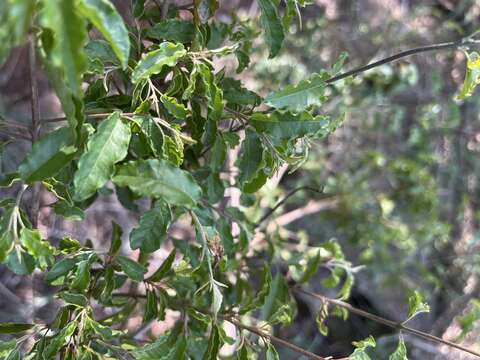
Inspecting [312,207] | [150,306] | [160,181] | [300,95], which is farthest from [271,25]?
[312,207]

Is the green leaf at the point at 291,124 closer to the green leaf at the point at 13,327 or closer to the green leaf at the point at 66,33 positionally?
the green leaf at the point at 66,33

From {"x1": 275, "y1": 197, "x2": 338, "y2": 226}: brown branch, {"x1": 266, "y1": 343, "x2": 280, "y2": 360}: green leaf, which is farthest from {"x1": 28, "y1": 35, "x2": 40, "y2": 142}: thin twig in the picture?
{"x1": 275, "y1": 197, "x2": 338, "y2": 226}: brown branch

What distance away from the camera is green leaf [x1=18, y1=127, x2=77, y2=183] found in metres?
0.66

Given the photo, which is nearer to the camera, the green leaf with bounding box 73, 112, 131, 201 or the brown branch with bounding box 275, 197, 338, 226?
the green leaf with bounding box 73, 112, 131, 201

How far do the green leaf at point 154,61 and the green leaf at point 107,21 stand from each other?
162 millimetres

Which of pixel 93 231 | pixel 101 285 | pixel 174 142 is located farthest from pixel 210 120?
pixel 93 231

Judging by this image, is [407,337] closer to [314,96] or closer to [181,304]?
[181,304]

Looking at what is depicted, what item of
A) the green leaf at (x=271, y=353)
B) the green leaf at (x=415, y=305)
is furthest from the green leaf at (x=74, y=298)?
the green leaf at (x=415, y=305)

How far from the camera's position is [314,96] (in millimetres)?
828

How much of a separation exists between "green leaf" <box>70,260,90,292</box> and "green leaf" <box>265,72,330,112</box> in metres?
0.39

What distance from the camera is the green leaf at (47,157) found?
2.16 ft

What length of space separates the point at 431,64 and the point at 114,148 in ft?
8.38

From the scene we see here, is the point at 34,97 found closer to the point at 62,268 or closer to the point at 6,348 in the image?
the point at 62,268

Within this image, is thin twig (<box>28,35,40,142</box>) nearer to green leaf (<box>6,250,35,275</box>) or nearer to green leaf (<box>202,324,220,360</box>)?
green leaf (<box>6,250,35,275</box>)
